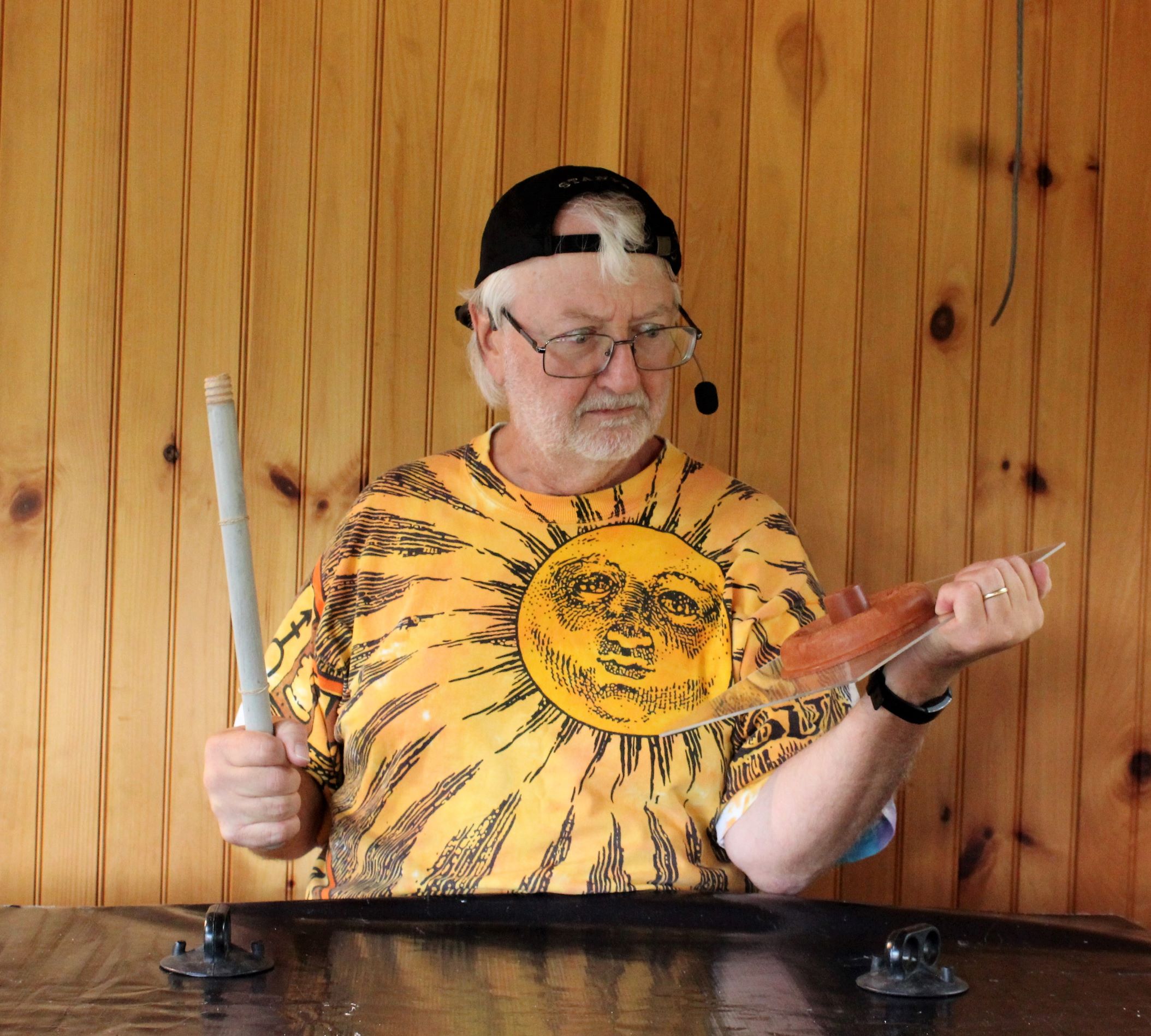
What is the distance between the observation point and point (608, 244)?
153cm

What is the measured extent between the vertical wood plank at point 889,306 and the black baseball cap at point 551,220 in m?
0.44

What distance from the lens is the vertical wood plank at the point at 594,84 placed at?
185 centimetres

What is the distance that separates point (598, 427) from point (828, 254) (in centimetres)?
58

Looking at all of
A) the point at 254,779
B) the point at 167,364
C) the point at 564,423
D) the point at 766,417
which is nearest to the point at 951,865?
the point at 766,417

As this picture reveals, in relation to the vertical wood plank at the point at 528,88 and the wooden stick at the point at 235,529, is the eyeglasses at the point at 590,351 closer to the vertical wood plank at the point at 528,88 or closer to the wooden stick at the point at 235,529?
the vertical wood plank at the point at 528,88

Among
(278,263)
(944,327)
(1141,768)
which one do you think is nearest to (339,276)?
(278,263)

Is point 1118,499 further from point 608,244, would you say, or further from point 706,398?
point 608,244

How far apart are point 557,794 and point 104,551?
2.69 ft

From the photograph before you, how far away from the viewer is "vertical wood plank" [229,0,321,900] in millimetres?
1816

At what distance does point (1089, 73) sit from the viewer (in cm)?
190

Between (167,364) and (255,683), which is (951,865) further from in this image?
(167,364)

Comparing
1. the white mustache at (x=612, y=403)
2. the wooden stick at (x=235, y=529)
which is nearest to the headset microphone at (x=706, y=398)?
the white mustache at (x=612, y=403)

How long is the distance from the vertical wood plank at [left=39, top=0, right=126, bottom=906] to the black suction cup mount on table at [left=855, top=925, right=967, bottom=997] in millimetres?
1273

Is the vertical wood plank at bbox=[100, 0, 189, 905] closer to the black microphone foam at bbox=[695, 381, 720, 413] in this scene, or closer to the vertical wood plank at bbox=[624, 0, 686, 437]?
the vertical wood plank at bbox=[624, 0, 686, 437]
